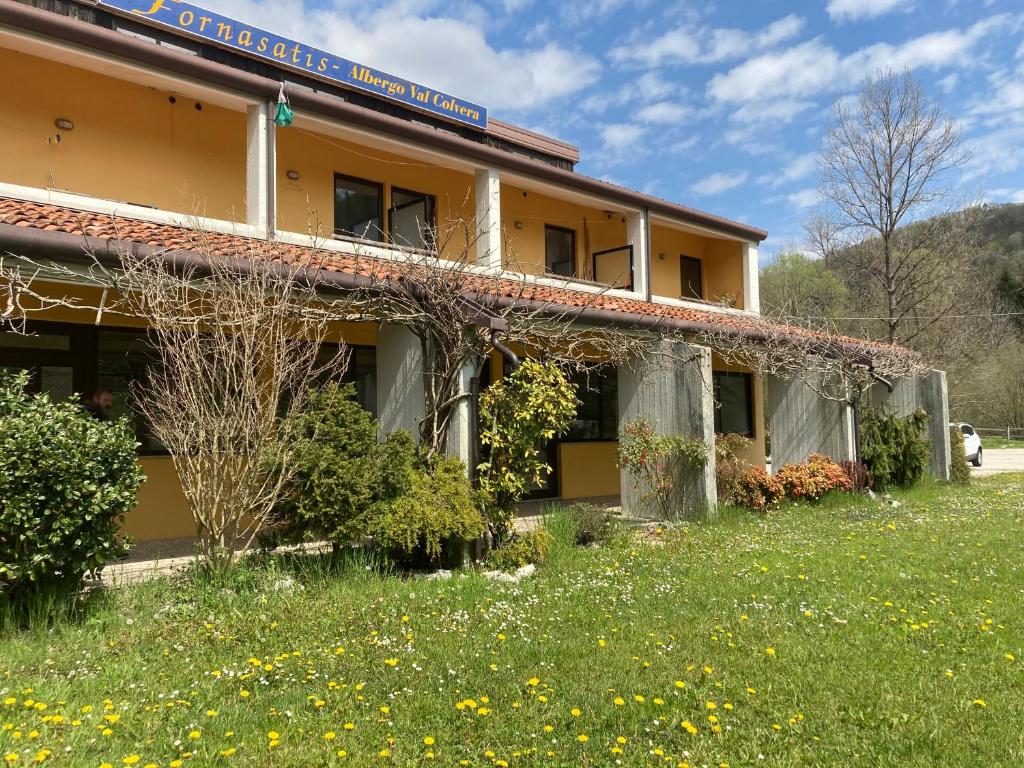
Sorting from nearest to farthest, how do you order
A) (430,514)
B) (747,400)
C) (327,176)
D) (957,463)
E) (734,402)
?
(430,514), (327,176), (957,463), (734,402), (747,400)

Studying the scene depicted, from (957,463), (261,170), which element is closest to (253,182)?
(261,170)

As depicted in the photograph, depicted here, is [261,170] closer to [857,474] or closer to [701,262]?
[857,474]

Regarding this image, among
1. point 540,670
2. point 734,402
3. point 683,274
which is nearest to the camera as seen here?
point 540,670

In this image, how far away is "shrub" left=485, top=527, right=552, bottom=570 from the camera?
7078 millimetres

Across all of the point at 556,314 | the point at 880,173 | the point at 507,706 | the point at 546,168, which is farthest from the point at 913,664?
the point at 880,173

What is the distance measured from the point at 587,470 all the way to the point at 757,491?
348 cm

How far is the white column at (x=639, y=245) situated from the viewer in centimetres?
1344

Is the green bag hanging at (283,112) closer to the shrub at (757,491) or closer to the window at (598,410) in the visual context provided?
the window at (598,410)

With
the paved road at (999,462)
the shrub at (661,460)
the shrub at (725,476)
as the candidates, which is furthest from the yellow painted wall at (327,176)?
the paved road at (999,462)

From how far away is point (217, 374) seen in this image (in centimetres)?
605

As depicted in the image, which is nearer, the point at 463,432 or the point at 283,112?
the point at 463,432

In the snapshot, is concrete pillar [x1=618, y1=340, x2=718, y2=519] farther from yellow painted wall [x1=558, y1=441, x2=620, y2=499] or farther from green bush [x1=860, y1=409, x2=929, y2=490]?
green bush [x1=860, y1=409, x2=929, y2=490]

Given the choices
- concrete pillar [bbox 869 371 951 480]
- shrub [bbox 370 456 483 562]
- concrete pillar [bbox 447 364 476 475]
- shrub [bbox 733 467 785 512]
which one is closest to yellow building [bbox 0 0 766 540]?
concrete pillar [bbox 447 364 476 475]

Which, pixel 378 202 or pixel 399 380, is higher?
pixel 378 202
